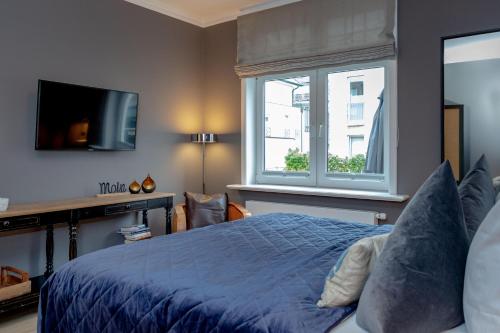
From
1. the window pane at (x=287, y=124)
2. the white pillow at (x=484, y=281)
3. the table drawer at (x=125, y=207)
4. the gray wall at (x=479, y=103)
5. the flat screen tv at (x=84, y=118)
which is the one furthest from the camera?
the window pane at (x=287, y=124)

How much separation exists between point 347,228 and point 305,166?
1904 mm

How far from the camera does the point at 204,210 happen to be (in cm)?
388

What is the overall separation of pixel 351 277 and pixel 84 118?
300cm

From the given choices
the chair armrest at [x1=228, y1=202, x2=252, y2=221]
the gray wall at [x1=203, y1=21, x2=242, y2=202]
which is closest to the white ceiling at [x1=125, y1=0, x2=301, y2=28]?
the gray wall at [x1=203, y1=21, x2=242, y2=202]

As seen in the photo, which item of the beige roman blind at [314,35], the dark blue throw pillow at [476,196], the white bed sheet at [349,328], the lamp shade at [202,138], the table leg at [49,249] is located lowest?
the table leg at [49,249]

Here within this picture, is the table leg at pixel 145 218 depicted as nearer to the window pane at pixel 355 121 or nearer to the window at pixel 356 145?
the window pane at pixel 355 121

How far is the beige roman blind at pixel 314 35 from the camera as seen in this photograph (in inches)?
139

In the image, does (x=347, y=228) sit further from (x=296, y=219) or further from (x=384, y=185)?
(x=384, y=185)

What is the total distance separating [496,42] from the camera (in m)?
3.05

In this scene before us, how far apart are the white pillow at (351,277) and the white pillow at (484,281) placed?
29 cm

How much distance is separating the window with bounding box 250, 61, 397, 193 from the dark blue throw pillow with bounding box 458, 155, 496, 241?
2127mm

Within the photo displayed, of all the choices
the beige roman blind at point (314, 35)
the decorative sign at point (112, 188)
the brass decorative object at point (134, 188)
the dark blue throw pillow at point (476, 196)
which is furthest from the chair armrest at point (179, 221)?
the dark blue throw pillow at point (476, 196)

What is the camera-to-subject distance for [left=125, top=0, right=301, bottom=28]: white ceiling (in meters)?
4.24

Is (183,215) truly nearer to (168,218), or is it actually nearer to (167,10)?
(168,218)
